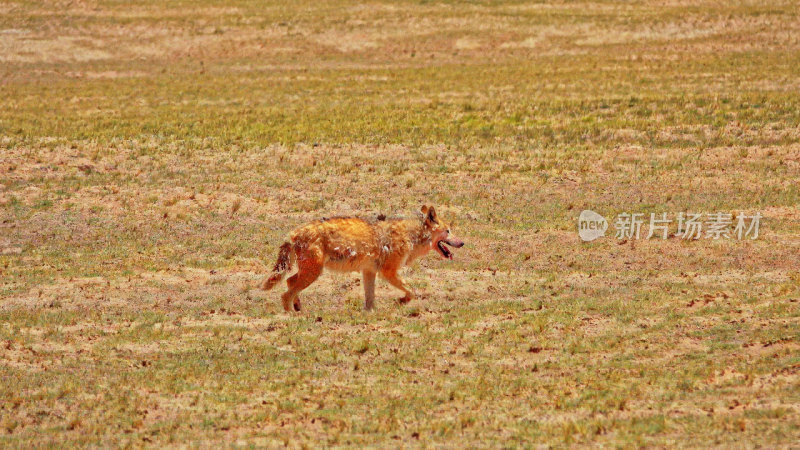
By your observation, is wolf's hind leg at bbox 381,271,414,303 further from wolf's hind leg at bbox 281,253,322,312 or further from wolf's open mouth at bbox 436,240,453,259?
wolf's hind leg at bbox 281,253,322,312

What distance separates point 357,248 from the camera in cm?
1827

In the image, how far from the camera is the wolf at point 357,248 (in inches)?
715

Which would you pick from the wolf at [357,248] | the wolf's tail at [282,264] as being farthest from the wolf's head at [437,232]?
the wolf's tail at [282,264]

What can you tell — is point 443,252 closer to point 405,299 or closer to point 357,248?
point 405,299

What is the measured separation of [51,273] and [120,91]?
33378 millimetres

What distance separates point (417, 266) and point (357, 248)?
478 centimetres

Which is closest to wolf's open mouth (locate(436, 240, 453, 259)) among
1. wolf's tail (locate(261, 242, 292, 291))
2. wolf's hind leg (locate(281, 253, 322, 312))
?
wolf's hind leg (locate(281, 253, 322, 312))

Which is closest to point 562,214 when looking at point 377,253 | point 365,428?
point 377,253

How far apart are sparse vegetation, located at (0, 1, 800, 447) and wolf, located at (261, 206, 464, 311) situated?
2.27 ft

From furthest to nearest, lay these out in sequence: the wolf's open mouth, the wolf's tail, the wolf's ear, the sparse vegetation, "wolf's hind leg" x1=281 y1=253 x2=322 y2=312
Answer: the wolf's open mouth, the wolf's ear, the wolf's tail, "wolf's hind leg" x1=281 y1=253 x2=322 y2=312, the sparse vegetation

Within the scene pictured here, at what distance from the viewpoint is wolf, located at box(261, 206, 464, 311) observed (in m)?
18.2

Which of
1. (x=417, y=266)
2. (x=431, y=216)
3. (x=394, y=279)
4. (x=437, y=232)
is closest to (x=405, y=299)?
(x=394, y=279)

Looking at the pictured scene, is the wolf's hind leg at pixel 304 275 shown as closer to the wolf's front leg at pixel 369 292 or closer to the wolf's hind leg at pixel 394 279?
the wolf's front leg at pixel 369 292

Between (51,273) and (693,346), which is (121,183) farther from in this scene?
(693,346)
